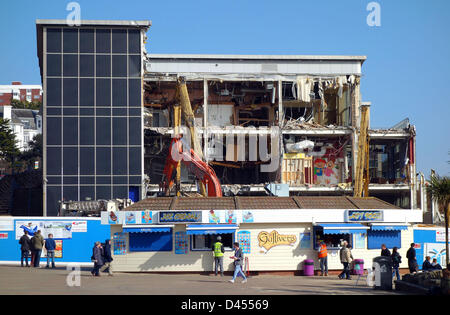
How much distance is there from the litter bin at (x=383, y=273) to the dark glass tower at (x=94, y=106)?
31.1 meters

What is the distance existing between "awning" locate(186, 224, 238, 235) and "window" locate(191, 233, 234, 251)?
752 millimetres

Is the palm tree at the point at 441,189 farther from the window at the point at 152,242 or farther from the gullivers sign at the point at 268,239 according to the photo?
the window at the point at 152,242

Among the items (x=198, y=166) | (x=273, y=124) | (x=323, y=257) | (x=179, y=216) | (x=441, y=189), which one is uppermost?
(x=273, y=124)

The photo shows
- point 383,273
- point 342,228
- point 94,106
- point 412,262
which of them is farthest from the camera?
point 94,106

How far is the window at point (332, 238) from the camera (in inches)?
1142

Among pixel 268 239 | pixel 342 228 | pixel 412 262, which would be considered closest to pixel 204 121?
pixel 268 239

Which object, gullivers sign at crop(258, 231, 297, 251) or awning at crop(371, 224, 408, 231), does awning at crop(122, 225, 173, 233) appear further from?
awning at crop(371, 224, 408, 231)

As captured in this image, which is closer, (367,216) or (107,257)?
(107,257)

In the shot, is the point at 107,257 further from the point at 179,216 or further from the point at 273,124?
the point at 273,124

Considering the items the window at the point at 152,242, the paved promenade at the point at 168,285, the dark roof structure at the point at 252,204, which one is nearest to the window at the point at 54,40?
the dark roof structure at the point at 252,204

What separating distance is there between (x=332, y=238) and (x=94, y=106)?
27.3 meters

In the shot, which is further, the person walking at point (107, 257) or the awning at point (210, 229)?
the awning at point (210, 229)

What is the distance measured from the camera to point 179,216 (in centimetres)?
2823
